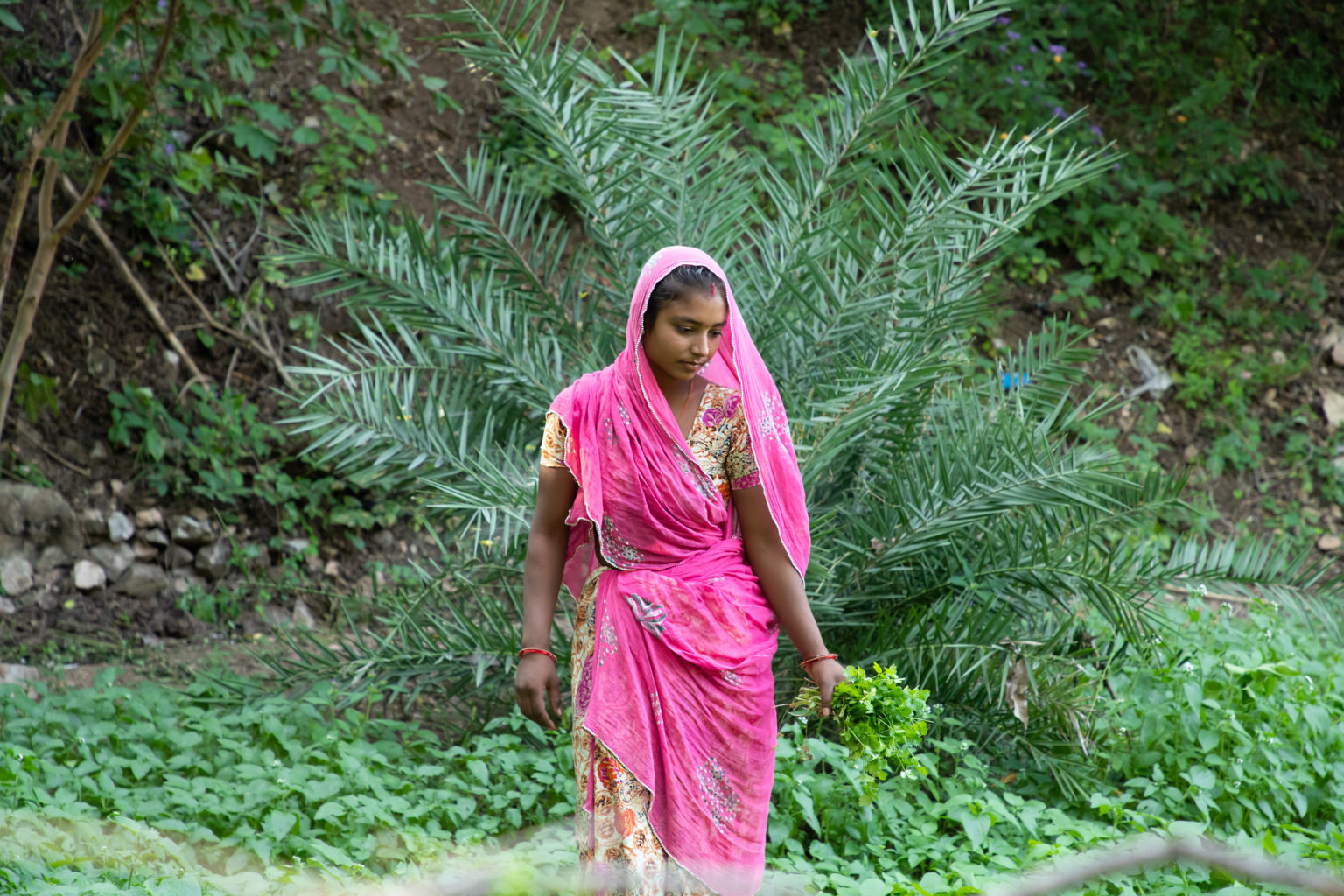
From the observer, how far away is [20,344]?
4855 mm

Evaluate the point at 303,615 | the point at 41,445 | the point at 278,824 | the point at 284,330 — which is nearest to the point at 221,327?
the point at 284,330

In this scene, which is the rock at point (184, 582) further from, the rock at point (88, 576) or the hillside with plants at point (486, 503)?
the rock at point (88, 576)

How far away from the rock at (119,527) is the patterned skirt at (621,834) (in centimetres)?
388

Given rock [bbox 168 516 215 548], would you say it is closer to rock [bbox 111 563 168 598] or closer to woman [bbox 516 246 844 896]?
rock [bbox 111 563 168 598]

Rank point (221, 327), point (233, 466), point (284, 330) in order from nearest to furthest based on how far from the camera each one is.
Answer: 1. point (233, 466)
2. point (221, 327)
3. point (284, 330)

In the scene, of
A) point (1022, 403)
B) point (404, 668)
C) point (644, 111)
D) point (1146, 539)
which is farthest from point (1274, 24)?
point (404, 668)

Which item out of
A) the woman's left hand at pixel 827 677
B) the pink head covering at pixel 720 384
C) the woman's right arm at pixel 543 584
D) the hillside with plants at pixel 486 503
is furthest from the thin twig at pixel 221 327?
the woman's left hand at pixel 827 677

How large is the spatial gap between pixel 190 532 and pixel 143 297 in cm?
127

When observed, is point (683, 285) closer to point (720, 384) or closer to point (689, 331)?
point (689, 331)

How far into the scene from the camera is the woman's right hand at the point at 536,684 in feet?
8.12

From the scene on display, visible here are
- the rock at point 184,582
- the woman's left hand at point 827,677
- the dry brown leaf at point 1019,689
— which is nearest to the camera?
the woman's left hand at point 827,677

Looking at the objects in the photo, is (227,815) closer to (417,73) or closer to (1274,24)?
(417,73)

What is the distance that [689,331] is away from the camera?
2346mm

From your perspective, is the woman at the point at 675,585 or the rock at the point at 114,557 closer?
the woman at the point at 675,585
